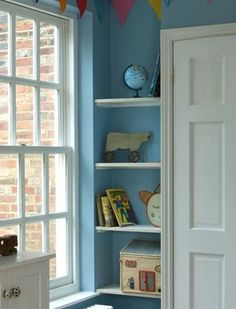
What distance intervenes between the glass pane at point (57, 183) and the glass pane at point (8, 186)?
35 cm

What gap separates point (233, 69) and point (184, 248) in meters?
1.08

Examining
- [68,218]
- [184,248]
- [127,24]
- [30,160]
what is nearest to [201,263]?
[184,248]

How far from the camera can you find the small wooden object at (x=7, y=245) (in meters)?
3.05

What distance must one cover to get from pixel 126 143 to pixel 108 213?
1.53ft

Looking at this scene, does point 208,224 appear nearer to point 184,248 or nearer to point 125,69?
point 184,248

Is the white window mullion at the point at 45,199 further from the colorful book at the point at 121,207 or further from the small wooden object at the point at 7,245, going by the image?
the small wooden object at the point at 7,245

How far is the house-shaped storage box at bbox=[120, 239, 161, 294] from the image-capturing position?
13.2ft

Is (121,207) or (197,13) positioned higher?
(197,13)

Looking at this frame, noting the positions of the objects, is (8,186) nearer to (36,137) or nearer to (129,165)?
(36,137)

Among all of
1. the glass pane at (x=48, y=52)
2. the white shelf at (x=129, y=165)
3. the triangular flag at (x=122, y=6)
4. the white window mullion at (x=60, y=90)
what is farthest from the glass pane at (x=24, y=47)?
the triangular flag at (x=122, y=6)

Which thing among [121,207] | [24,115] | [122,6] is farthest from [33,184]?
[122,6]

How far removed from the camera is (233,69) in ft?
12.1

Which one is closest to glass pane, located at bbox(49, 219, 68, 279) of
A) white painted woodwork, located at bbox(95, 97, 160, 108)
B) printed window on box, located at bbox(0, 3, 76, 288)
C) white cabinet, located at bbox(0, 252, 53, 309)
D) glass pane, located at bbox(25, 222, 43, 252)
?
printed window on box, located at bbox(0, 3, 76, 288)

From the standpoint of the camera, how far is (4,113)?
145 inches
